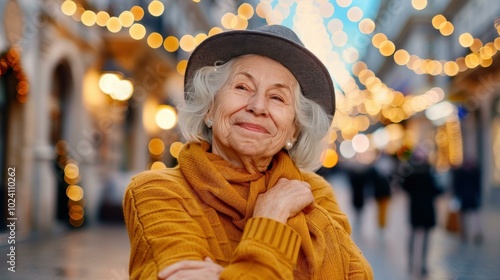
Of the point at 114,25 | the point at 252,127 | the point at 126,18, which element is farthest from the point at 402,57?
the point at 252,127

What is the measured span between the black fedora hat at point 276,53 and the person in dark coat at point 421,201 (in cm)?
742

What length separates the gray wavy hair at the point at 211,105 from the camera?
2.18 meters

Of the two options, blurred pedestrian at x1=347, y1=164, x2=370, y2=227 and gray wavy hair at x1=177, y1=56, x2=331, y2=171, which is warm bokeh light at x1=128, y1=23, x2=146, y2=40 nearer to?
blurred pedestrian at x1=347, y1=164, x2=370, y2=227

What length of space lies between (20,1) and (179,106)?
9.69 meters

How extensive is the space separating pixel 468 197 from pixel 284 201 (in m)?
11.4

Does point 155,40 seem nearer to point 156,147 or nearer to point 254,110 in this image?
point 156,147

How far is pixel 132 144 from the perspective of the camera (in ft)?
64.4

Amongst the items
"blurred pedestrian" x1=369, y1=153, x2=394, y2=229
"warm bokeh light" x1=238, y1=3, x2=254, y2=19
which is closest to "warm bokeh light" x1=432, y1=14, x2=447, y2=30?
"warm bokeh light" x1=238, y1=3, x2=254, y2=19

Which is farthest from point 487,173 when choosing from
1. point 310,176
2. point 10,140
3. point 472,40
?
point 310,176

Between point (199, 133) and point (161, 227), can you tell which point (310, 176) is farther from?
point (161, 227)

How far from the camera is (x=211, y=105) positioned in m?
2.21

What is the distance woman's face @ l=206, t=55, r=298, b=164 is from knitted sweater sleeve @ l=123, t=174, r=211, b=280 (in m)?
0.27

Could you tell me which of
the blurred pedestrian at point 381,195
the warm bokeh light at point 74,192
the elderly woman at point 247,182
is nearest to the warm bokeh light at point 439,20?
the blurred pedestrian at point 381,195

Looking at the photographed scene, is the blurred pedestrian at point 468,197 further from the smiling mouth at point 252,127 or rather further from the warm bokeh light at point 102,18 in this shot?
the smiling mouth at point 252,127
